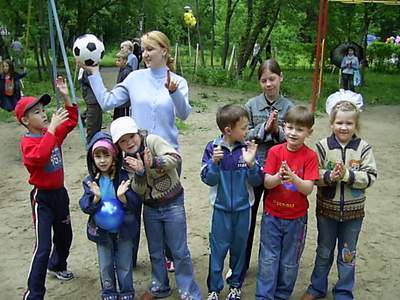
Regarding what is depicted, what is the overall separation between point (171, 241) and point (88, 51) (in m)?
1.65

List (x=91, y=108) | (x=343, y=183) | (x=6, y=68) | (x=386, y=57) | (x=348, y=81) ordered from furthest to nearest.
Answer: (x=386, y=57)
(x=348, y=81)
(x=6, y=68)
(x=91, y=108)
(x=343, y=183)

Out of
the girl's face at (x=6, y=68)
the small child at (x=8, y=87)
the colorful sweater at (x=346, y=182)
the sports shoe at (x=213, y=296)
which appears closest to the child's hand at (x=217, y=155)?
the colorful sweater at (x=346, y=182)

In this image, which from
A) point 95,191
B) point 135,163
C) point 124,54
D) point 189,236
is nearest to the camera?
point 135,163

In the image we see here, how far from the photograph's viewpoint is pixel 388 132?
9.81m

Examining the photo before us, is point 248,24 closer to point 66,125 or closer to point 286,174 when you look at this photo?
point 66,125

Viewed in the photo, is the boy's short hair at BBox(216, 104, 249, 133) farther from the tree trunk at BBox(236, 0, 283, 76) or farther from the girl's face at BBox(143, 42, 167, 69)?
the tree trunk at BBox(236, 0, 283, 76)

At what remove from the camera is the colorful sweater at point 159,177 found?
10.1 feet

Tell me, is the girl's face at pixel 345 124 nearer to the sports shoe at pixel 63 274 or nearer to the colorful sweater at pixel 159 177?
the colorful sweater at pixel 159 177

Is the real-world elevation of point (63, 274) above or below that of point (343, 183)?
below

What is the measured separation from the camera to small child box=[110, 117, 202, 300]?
3008 mm

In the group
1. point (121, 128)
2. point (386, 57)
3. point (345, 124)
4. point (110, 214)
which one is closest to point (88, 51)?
point (121, 128)

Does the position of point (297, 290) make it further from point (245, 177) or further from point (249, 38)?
point (249, 38)

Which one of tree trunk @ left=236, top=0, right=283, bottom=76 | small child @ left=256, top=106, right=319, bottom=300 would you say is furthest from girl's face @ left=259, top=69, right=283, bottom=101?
tree trunk @ left=236, top=0, right=283, bottom=76

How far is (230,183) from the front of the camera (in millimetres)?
3205
